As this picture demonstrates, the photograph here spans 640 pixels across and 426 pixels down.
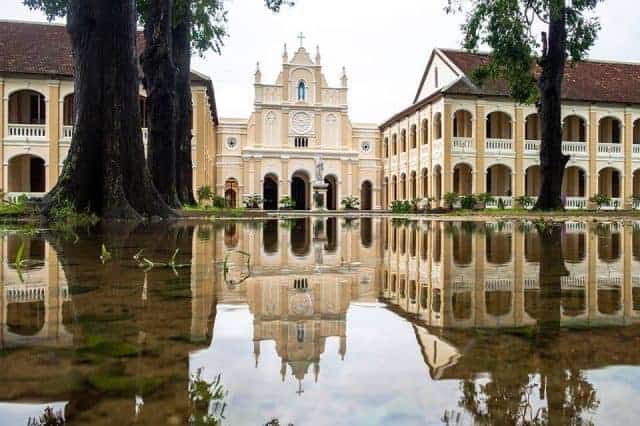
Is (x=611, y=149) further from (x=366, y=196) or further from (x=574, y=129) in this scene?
(x=366, y=196)

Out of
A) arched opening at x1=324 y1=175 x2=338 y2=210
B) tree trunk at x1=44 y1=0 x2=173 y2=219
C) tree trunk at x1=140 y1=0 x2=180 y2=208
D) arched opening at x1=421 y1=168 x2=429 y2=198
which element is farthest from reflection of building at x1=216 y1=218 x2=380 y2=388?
arched opening at x1=324 y1=175 x2=338 y2=210

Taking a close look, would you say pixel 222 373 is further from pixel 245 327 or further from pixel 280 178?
pixel 280 178

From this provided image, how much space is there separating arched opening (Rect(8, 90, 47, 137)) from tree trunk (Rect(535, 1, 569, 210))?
Answer: 2223cm

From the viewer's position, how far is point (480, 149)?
3009 centimetres

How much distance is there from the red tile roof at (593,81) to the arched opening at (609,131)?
1884 millimetres

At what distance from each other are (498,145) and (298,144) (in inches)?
607

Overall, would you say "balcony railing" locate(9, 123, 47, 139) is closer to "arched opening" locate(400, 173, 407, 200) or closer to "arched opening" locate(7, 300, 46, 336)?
"arched opening" locate(400, 173, 407, 200)

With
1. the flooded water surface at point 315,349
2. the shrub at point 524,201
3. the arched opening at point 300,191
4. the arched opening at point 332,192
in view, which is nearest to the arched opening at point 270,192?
the arched opening at point 300,191

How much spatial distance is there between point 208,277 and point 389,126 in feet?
126

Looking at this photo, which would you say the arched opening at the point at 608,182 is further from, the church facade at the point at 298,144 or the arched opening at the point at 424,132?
the church facade at the point at 298,144

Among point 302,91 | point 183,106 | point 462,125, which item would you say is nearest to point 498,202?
point 462,125

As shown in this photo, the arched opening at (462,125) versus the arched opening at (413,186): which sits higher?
the arched opening at (462,125)

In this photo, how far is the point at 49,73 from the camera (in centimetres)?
2608

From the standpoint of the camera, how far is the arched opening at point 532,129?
1278 inches
